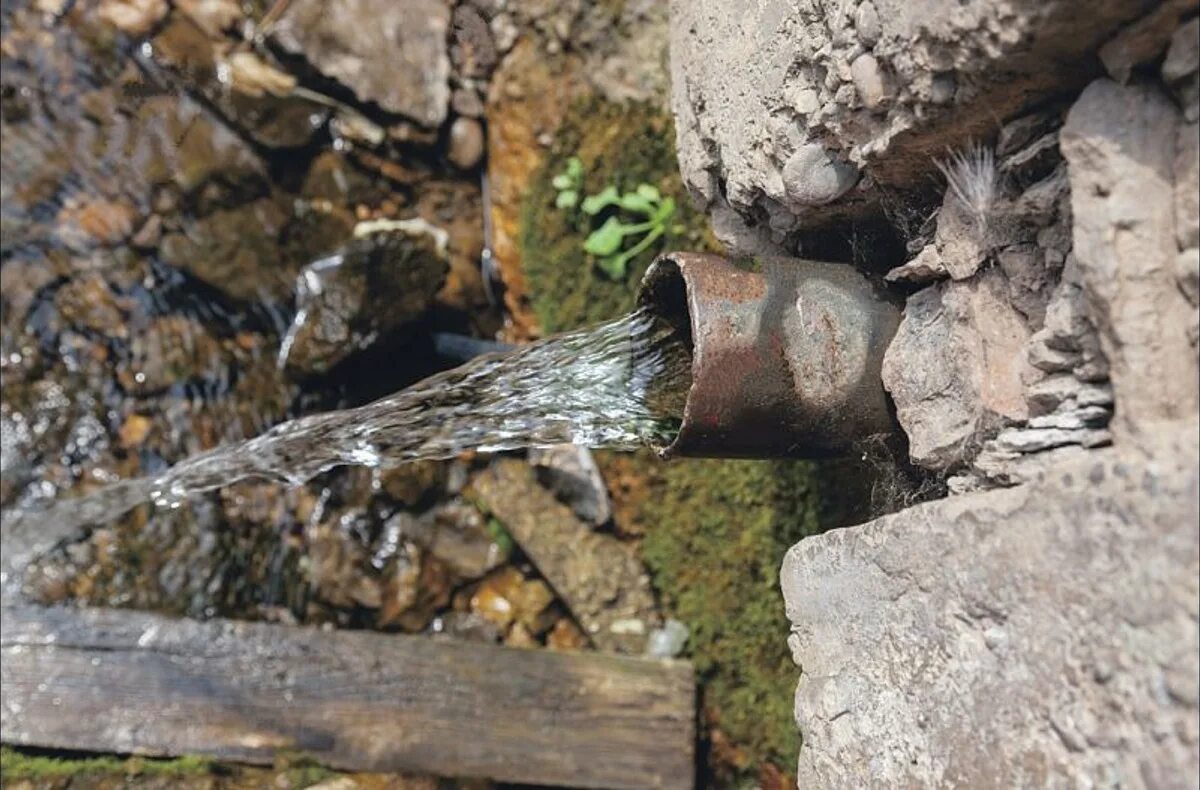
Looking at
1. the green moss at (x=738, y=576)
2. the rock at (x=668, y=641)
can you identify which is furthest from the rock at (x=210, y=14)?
the rock at (x=668, y=641)

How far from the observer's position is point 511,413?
248cm

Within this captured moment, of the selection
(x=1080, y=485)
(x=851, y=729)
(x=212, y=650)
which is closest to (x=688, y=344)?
(x=851, y=729)

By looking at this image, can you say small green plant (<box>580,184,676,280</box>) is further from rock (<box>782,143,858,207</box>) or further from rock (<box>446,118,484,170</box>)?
rock (<box>782,143,858,207</box>)

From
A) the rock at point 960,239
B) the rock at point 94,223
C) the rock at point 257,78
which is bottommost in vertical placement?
the rock at point 94,223

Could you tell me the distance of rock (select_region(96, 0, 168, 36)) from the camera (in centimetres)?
382

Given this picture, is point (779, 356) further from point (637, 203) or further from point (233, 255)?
point (233, 255)

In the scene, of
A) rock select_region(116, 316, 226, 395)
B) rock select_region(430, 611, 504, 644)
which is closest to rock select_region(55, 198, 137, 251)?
rock select_region(116, 316, 226, 395)

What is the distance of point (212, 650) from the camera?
282 cm

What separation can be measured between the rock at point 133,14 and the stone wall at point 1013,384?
279cm

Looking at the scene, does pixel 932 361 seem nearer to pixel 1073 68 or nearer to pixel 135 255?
pixel 1073 68

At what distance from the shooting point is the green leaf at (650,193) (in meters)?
3.22

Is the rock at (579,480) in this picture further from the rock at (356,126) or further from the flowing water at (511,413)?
the rock at (356,126)

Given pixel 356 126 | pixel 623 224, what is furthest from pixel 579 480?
pixel 356 126

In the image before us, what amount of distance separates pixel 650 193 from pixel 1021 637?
7.09 feet
